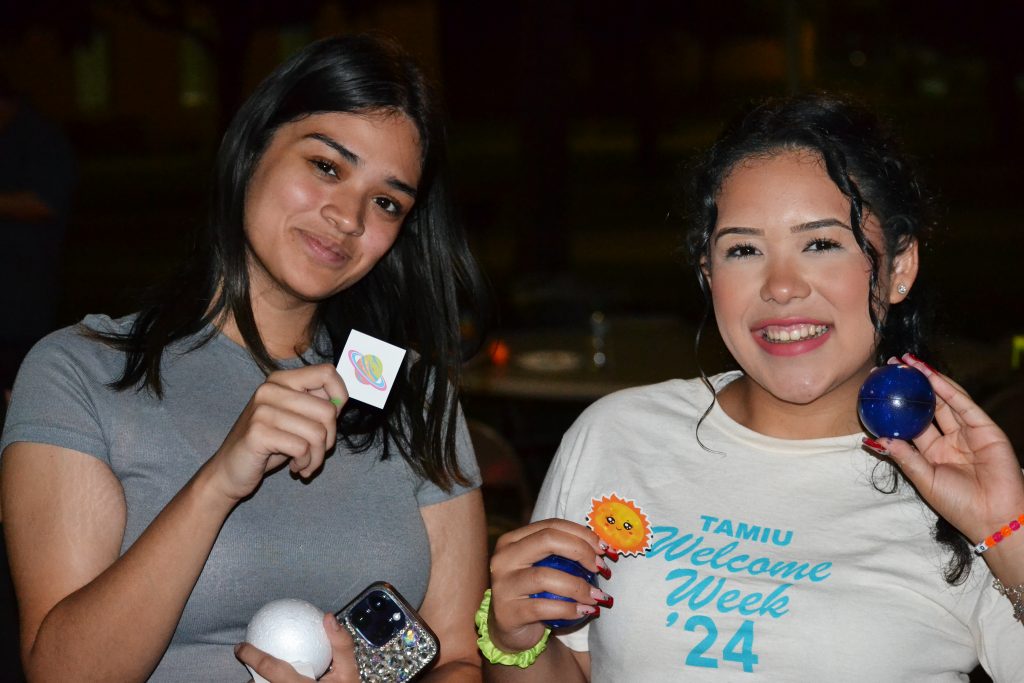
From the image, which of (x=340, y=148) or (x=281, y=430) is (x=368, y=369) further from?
(x=340, y=148)

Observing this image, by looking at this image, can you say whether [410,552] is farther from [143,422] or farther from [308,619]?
[143,422]

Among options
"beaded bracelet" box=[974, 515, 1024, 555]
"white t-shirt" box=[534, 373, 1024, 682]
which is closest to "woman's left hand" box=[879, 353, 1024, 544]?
"beaded bracelet" box=[974, 515, 1024, 555]

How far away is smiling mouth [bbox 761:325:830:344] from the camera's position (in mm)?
2469

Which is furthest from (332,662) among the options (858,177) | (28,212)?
(28,212)

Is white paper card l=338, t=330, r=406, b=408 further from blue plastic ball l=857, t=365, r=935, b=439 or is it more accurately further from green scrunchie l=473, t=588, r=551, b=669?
blue plastic ball l=857, t=365, r=935, b=439

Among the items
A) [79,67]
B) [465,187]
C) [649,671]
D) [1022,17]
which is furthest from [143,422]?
[79,67]

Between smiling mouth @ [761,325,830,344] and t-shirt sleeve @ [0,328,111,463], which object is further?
smiling mouth @ [761,325,830,344]

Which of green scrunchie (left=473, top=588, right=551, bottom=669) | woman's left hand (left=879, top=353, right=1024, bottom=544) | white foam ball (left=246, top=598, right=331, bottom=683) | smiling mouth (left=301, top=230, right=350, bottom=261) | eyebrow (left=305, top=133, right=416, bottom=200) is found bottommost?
green scrunchie (left=473, top=588, right=551, bottom=669)

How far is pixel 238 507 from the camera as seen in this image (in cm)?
244

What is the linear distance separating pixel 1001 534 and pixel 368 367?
3.84 feet

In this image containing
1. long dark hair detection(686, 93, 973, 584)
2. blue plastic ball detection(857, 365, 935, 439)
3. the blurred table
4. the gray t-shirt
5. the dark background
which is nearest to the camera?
blue plastic ball detection(857, 365, 935, 439)

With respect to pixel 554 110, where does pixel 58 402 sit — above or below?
above

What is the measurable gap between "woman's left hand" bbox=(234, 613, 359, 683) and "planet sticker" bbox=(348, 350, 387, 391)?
0.43 metres

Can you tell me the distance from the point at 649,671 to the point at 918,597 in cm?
52
